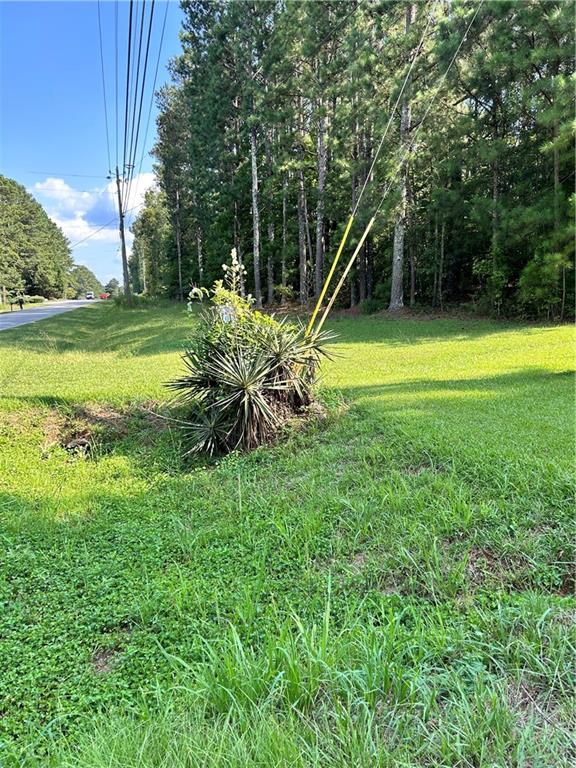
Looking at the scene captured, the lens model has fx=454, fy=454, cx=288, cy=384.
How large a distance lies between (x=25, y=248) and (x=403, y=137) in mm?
43534

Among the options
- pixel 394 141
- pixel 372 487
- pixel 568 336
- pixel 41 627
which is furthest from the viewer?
pixel 394 141

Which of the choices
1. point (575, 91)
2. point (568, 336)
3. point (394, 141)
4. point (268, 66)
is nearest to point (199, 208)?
point (268, 66)

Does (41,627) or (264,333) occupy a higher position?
(264,333)

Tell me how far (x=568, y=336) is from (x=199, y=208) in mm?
19476

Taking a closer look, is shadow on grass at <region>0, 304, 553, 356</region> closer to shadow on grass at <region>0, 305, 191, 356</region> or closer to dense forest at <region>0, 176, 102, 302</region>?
shadow on grass at <region>0, 305, 191, 356</region>

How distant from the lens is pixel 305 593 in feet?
7.56

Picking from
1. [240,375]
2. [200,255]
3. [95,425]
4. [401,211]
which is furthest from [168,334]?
[200,255]

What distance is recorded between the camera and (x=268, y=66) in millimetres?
14883

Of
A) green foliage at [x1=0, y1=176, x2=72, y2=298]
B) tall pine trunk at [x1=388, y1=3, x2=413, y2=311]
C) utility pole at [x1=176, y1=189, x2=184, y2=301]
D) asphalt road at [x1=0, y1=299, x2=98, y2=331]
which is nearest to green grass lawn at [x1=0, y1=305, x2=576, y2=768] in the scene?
tall pine trunk at [x1=388, y1=3, x2=413, y2=311]

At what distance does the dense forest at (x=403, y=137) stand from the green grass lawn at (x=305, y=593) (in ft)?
22.0

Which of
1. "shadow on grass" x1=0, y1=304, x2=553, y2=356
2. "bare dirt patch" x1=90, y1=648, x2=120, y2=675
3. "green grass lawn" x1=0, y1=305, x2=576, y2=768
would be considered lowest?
"bare dirt patch" x1=90, y1=648, x2=120, y2=675

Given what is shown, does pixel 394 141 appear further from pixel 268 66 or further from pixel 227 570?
pixel 227 570

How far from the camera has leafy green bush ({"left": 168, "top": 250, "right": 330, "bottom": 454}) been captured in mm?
4766

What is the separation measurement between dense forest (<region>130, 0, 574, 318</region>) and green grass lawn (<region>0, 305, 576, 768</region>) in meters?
6.71
